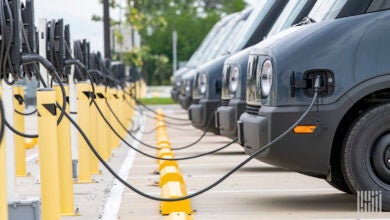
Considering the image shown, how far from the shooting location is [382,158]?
8445 mm

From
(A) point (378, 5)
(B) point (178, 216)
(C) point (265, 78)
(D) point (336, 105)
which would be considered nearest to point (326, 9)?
(A) point (378, 5)

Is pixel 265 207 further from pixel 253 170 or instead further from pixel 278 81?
pixel 253 170

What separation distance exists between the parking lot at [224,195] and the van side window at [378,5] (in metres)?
1.49

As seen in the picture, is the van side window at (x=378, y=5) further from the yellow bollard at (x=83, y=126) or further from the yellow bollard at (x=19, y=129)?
the yellow bollard at (x=19, y=129)

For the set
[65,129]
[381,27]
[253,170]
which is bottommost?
[253,170]

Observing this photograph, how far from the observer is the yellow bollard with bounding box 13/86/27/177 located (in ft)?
40.8

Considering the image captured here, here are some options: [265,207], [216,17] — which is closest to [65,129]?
[265,207]

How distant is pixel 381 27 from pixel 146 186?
3.49 meters

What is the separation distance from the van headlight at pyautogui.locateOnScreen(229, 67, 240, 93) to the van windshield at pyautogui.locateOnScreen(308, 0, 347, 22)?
7.31 feet

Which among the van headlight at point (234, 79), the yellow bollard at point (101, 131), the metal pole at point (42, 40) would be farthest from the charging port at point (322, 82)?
the yellow bollard at point (101, 131)

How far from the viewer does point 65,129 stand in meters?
9.64

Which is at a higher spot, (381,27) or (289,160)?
(381,27)

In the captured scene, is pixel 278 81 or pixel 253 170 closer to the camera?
pixel 278 81

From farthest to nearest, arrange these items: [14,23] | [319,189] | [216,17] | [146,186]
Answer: [216,17] < [146,186] < [319,189] < [14,23]
